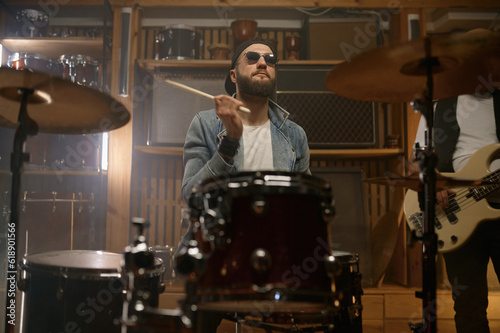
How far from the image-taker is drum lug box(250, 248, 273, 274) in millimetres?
1267

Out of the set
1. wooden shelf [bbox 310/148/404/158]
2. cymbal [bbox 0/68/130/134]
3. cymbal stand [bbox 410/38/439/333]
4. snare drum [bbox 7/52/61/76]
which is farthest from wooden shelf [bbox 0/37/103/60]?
cymbal stand [bbox 410/38/439/333]

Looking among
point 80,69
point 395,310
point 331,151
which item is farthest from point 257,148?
point 80,69

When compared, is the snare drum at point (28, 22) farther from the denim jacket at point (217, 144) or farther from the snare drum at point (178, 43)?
the denim jacket at point (217, 144)

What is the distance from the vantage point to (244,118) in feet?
8.01

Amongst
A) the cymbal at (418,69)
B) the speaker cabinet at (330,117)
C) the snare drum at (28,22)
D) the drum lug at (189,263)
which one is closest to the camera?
the drum lug at (189,263)

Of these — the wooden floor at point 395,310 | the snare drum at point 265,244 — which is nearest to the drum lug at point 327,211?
the snare drum at point 265,244

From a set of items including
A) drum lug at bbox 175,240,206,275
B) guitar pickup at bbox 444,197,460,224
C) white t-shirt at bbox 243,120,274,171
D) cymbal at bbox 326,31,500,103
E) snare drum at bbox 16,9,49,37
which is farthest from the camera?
snare drum at bbox 16,9,49,37

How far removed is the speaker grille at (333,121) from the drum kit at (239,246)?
147 centimetres

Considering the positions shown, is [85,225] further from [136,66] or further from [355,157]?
[355,157]

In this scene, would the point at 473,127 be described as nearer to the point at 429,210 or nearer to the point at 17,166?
the point at 429,210

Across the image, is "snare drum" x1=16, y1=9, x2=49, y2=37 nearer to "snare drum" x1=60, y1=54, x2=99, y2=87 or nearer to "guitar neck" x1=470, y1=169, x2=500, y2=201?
"snare drum" x1=60, y1=54, x2=99, y2=87

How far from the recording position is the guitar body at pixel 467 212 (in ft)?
7.69

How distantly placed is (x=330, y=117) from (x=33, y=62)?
2053mm

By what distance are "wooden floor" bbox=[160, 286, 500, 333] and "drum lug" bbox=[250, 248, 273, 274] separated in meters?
1.92
